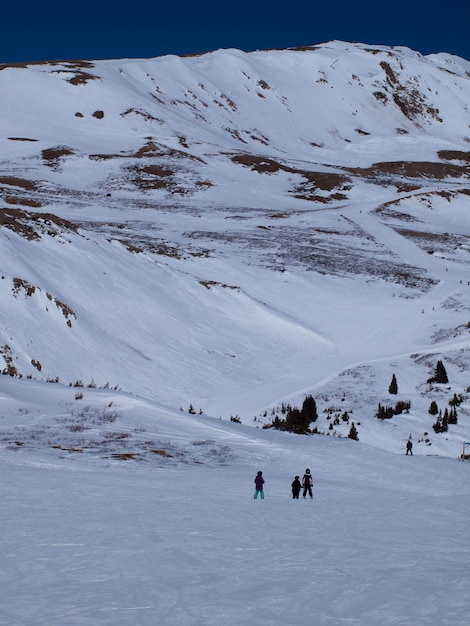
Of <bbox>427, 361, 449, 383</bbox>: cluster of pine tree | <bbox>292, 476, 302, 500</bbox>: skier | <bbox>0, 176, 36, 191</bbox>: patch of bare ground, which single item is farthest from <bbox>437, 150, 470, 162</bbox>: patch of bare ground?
<bbox>292, 476, 302, 500</bbox>: skier

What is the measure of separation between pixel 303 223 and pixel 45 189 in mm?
28209

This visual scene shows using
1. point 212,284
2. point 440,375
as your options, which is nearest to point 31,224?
point 212,284

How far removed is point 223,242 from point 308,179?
3767 centimetres

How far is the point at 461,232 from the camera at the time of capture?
69.2m

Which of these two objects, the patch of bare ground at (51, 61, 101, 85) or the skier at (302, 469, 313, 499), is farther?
the patch of bare ground at (51, 61, 101, 85)

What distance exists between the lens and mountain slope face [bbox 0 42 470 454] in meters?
26.6

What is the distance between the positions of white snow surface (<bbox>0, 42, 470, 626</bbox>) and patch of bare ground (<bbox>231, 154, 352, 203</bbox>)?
514mm

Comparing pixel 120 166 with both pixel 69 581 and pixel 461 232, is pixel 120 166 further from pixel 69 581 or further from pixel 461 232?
pixel 69 581

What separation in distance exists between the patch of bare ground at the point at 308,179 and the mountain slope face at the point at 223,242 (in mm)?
442

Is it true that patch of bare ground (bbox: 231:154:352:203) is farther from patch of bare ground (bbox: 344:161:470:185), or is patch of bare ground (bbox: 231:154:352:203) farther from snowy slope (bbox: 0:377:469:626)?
snowy slope (bbox: 0:377:469:626)

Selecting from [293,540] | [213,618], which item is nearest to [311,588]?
[213,618]

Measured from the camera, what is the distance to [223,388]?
2680 cm

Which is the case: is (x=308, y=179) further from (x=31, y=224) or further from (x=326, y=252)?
(x=31, y=224)

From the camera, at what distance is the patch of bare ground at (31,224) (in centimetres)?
3347
